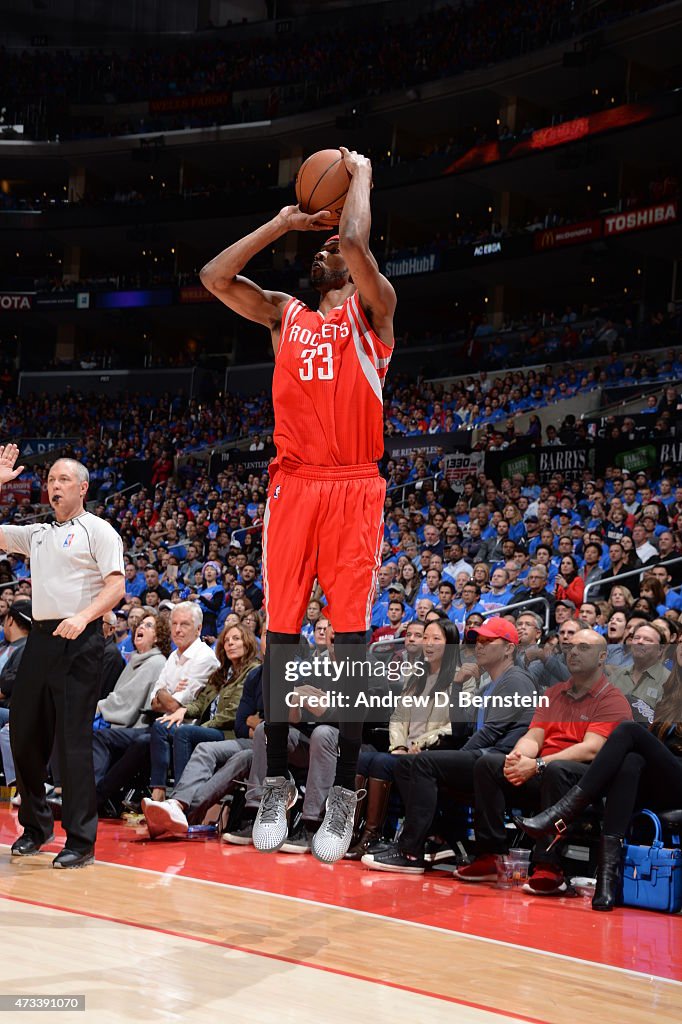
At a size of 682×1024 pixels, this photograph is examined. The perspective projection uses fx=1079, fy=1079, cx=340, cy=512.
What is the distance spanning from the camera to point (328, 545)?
13.8ft

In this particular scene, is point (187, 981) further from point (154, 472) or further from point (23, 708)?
point (154, 472)

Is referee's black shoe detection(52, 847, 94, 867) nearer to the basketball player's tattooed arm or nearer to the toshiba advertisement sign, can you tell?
the basketball player's tattooed arm

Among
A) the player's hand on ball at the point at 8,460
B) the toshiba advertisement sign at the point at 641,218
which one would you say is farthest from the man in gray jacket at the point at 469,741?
the toshiba advertisement sign at the point at 641,218

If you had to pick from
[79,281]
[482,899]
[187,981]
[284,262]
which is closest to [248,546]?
[482,899]

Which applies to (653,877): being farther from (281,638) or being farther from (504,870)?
(281,638)

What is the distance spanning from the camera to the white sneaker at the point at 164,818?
20.3 feet

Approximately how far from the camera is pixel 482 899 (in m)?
5.14

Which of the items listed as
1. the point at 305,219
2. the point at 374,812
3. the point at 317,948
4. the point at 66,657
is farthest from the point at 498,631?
the point at 305,219

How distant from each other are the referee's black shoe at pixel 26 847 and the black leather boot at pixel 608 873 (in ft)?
9.39

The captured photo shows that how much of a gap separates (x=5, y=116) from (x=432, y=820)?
31088 mm

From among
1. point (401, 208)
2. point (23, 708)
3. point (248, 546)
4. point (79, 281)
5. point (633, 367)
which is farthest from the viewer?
point (79, 281)

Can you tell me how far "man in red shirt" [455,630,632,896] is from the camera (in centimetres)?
543

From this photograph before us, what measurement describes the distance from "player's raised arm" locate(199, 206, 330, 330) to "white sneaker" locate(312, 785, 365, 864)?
1864 mm

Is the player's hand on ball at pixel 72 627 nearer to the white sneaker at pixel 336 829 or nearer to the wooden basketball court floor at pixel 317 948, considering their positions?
the wooden basketball court floor at pixel 317 948
